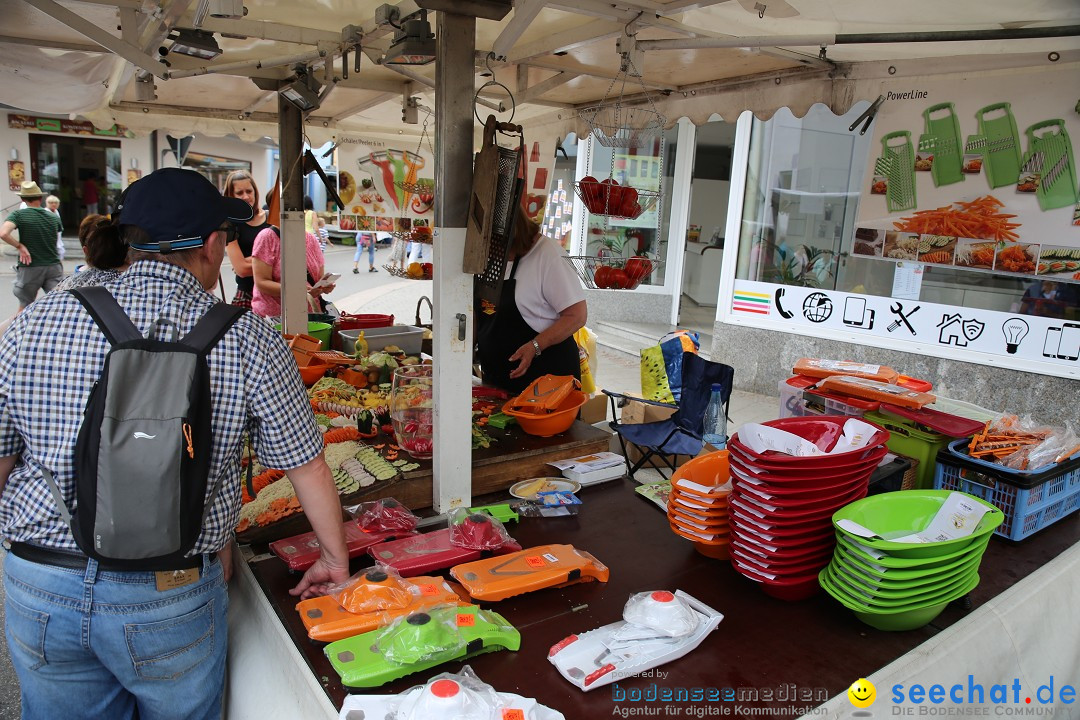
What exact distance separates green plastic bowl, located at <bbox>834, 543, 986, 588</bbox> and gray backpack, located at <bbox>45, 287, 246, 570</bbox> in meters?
1.58

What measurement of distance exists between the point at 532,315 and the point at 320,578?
2005 millimetres

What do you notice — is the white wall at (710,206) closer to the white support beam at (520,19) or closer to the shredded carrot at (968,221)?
the shredded carrot at (968,221)

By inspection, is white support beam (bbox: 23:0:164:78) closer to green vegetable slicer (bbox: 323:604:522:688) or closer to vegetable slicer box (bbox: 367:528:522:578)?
vegetable slicer box (bbox: 367:528:522:578)

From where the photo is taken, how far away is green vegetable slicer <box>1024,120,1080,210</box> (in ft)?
15.3

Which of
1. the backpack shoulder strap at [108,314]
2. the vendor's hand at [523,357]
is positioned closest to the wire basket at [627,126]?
the vendor's hand at [523,357]

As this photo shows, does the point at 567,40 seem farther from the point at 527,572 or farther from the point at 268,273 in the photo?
the point at 268,273

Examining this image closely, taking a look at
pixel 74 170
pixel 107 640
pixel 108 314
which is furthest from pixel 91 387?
pixel 74 170

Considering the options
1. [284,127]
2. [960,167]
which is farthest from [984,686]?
[284,127]

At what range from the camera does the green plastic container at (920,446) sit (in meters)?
2.61

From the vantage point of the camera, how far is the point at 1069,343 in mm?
5207

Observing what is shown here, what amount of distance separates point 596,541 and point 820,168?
602 centimetres

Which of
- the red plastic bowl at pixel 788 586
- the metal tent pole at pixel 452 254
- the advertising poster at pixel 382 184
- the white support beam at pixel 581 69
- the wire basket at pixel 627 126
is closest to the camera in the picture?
the red plastic bowl at pixel 788 586

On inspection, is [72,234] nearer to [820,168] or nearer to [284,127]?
[284,127]

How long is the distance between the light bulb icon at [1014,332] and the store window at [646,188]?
4931mm
